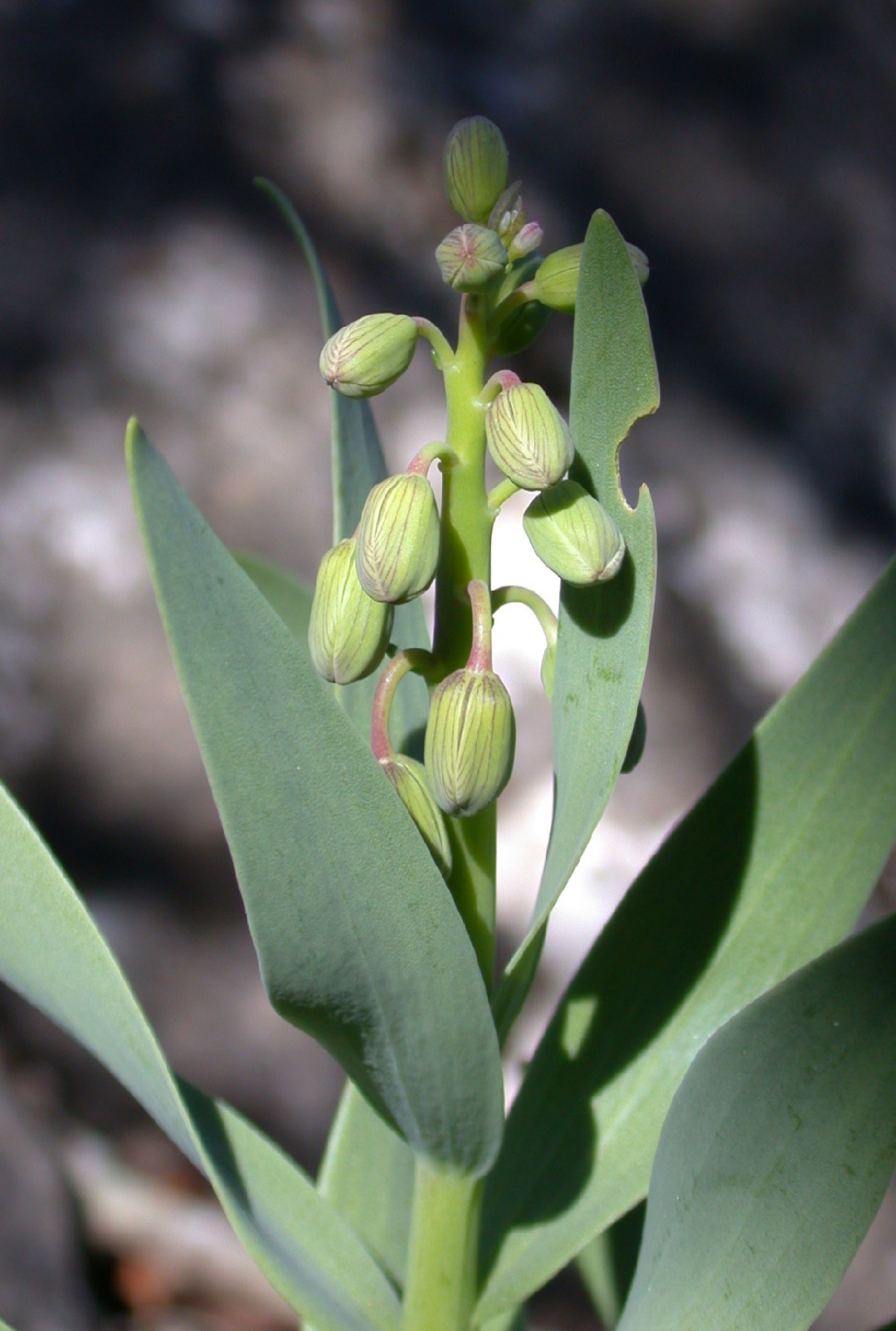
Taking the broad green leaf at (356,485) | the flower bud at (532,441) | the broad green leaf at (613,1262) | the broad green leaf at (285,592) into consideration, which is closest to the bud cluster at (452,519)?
the flower bud at (532,441)

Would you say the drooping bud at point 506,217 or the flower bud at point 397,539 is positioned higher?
the drooping bud at point 506,217

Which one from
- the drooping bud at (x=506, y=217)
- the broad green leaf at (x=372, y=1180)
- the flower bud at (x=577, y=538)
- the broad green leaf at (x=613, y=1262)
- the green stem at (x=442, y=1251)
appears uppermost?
the drooping bud at (x=506, y=217)

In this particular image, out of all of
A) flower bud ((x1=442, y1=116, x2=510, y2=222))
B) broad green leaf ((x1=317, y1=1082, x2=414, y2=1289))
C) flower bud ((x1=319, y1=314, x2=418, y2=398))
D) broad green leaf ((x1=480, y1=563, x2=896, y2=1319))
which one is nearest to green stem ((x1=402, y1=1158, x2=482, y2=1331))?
broad green leaf ((x1=480, y1=563, x2=896, y2=1319))

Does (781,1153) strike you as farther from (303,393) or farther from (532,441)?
(303,393)

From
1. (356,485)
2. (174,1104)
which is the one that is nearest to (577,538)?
(356,485)

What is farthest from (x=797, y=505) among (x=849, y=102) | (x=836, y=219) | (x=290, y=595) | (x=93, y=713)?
(x=290, y=595)

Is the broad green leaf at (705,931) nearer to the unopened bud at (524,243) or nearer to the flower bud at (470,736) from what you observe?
the flower bud at (470,736)

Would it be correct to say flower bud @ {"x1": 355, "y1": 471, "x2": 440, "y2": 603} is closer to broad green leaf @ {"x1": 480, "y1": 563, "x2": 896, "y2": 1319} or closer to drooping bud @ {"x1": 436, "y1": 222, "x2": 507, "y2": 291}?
drooping bud @ {"x1": 436, "y1": 222, "x2": 507, "y2": 291}
